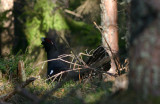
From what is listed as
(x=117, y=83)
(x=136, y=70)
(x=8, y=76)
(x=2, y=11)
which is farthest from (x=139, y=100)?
(x=2, y=11)

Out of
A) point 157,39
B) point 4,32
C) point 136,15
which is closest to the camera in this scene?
point 157,39

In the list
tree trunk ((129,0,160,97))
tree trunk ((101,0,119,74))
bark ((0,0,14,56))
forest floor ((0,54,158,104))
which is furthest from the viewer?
bark ((0,0,14,56))

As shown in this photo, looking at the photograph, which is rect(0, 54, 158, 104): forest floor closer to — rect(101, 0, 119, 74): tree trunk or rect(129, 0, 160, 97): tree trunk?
rect(129, 0, 160, 97): tree trunk

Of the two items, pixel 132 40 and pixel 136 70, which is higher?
pixel 132 40

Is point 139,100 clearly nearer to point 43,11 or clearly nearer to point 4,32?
point 43,11

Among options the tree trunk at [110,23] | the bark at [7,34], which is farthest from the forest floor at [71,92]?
the bark at [7,34]

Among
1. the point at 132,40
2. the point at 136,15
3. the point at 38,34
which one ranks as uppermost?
the point at 136,15

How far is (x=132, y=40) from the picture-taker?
294cm

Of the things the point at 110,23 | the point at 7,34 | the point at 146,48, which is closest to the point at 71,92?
the point at 146,48

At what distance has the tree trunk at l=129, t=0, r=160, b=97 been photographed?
8.82 ft

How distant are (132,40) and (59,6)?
38.4 ft

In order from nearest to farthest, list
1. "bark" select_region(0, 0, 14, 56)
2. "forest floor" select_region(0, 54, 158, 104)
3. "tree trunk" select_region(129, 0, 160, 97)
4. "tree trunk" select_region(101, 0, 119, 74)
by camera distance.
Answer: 1. "tree trunk" select_region(129, 0, 160, 97)
2. "forest floor" select_region(0, 54, 158, 104)
3. "tree trunk" select_region(101, 0, 119, 74)
4. "bark" select_region(0, 0, 14, 56)

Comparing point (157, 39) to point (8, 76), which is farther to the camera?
point (8, 76)

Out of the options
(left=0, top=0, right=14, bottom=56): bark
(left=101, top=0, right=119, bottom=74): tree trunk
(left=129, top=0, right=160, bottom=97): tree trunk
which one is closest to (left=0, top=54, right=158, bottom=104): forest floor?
(left=129, top=0, right=160, bottom=97): tree trunk
